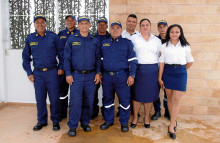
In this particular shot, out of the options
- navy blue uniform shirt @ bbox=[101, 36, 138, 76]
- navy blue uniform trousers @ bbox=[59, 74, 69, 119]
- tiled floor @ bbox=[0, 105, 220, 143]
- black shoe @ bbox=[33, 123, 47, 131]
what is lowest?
tiled floor @ bbox=[0, 105, 220, 143]

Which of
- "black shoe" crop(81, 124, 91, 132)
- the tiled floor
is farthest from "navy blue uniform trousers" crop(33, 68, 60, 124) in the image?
"black shoe" crop(81, 124, 91, 132)

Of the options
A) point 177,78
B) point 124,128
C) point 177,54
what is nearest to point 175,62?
point 177,54

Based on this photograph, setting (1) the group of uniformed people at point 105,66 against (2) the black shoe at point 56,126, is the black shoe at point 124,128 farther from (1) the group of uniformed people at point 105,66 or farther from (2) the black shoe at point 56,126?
(2) the black shoe at point 56,126

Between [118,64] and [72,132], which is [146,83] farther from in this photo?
[72,132]

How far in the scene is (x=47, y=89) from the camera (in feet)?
9.80

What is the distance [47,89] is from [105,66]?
94 cm

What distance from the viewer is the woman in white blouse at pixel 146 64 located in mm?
2877

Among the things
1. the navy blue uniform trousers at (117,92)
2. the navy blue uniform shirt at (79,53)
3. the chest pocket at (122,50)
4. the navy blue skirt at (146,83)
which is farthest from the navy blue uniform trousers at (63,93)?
the navy blue skirt at (146,83)

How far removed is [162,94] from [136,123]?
0.97 metres

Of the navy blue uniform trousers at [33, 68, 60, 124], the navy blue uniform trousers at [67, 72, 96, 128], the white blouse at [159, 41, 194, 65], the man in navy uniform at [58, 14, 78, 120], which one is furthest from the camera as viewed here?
the man in navy uniform at [58, 14, 78, 120]

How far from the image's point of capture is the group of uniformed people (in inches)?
109

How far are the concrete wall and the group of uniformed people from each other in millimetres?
921

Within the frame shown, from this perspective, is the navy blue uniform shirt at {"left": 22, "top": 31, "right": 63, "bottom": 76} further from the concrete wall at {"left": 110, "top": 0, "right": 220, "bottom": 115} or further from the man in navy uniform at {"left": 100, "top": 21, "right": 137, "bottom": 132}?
the concrete wall at {"left": 110, "top": 0, "right": 220, "bottom": 115}

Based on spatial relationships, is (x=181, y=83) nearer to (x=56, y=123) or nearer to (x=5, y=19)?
(x=56, y=123)
